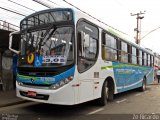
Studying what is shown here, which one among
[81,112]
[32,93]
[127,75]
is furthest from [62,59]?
[127,75]

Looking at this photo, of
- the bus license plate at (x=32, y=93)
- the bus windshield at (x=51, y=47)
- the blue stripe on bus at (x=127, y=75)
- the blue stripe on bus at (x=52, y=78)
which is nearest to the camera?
the blue stripe on bus at (x=52, y=78)

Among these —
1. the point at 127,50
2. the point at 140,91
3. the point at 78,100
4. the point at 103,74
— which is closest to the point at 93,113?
the point at 78,100

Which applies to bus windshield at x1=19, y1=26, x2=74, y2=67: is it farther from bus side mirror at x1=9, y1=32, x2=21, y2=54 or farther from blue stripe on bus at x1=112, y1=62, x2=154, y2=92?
blue stripe on bus at x1=112, y1=62, x2=154, y2=92

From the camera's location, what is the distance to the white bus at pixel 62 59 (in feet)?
26.9

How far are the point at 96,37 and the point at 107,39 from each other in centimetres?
122

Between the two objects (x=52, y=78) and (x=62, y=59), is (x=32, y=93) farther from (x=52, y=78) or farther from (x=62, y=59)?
(x=62, y=59)

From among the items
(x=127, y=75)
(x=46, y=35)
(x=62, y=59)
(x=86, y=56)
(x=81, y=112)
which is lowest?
(x=81, y=112)

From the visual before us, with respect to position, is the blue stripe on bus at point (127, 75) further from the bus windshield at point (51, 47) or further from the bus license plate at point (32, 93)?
the bus license plate at point (32, 93)

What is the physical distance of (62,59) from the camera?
825 cm

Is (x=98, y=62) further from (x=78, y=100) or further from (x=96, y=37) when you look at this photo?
(x=78, y=100)

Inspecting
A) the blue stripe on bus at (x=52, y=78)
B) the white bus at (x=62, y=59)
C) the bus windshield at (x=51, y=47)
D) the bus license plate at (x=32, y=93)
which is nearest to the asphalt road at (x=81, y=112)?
the white bus at (x=62, y=59)

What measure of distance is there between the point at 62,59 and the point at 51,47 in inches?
22.8

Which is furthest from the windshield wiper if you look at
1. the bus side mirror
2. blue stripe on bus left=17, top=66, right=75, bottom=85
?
the bus side mirror

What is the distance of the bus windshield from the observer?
829cm
